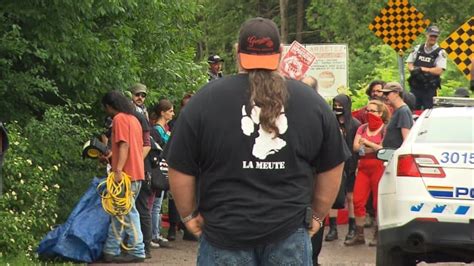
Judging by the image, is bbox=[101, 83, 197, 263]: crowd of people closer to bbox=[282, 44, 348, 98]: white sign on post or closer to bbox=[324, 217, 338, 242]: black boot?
bbox=[324, 217, 338, 242]: black boot

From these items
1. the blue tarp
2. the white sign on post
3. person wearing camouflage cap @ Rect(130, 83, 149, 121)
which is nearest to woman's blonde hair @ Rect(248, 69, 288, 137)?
the blue tarp

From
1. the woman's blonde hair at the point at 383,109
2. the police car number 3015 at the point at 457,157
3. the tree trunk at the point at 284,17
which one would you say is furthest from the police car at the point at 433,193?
the tree trunk at the point at 284,17

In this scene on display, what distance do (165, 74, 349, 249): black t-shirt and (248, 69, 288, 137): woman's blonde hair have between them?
0.10 feet

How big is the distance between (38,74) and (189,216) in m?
9.29

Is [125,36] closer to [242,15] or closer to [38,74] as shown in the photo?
[38,74]

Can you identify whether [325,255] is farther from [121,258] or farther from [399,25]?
[399,25]

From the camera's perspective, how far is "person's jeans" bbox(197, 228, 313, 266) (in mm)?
5840

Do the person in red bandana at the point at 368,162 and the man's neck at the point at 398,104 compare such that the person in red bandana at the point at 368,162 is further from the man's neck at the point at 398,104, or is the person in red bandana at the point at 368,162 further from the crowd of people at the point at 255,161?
the crowd of people at the point at 255,161

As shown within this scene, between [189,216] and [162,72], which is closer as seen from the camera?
[189,216]

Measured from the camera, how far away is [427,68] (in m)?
20.2

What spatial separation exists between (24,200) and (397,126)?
4.24 meters

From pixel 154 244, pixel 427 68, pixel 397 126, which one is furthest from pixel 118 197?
pixel 427 68

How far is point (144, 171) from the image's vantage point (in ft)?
45.1

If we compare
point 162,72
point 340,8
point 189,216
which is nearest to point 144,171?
point 162,72
